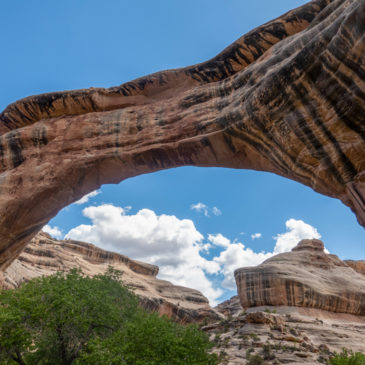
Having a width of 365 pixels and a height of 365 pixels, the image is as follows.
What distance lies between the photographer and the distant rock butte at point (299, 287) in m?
26.4

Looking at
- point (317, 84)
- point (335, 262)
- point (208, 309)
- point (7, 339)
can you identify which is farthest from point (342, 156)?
point (208, 309)

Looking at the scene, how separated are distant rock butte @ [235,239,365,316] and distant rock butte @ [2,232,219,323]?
15337 mm

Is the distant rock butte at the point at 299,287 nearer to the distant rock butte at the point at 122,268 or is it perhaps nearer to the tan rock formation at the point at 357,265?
the distant rock butte at the point at 122,268

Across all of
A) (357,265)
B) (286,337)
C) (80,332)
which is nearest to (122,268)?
(286,337)

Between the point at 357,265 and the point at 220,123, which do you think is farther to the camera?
the point at 357,265

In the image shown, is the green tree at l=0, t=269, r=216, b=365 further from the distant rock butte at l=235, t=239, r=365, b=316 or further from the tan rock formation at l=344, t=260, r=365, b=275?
the tan rock formation at l=344, t=260, r=365, b=275

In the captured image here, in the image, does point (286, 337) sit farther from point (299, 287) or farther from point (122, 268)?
point (122, 268)

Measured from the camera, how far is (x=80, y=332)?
469 inches

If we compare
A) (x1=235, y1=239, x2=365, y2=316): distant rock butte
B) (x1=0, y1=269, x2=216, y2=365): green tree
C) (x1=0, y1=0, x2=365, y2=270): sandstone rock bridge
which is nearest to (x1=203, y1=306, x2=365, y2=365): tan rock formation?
(x1=235, y1=239, x2=365, y2=316): distant rock butte

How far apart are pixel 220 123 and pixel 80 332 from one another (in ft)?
35.8

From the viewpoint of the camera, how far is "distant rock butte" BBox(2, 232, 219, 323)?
37.5 meters

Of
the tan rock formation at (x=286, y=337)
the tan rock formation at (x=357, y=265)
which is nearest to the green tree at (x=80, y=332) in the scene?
the tan rock formation at (x=286, y=337)

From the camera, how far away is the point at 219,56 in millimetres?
15141

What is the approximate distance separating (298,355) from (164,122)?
14812mm
